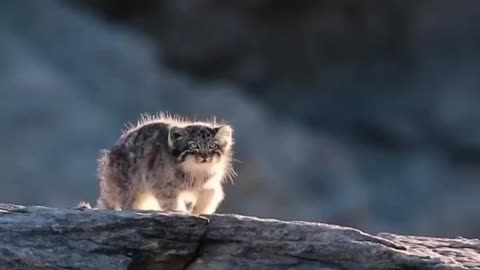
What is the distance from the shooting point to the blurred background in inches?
865

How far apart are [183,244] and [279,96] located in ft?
52.2

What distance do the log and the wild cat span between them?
41.3 inches

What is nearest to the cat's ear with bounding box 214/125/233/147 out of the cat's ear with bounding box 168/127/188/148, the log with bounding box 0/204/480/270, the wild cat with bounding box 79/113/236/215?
the wild cat with bounding box 79/113/236/215

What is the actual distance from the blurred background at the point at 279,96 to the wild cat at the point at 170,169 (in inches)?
393

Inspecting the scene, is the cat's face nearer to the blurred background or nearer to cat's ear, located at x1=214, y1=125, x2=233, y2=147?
cat's ear, located at x1=214, y1=125, x2=233, y2=147

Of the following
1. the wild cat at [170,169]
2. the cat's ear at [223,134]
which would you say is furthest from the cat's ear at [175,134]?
the cat's ear at [223,134]

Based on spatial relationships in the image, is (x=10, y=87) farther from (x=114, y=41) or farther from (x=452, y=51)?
(x=452, y=51)

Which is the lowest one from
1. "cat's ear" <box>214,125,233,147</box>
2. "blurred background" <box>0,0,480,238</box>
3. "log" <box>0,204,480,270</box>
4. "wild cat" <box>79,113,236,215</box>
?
"log" <box>0,204,480,270</box>

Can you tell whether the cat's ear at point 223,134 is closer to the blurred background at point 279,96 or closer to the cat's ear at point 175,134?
the cat's ear at point 175,134

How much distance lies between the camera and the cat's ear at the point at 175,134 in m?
10.5

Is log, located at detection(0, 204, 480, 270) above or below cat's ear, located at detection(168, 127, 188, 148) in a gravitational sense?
below

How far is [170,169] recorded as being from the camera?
10469mm

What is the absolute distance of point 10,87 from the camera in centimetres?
2217

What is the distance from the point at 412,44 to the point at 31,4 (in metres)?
6.20
